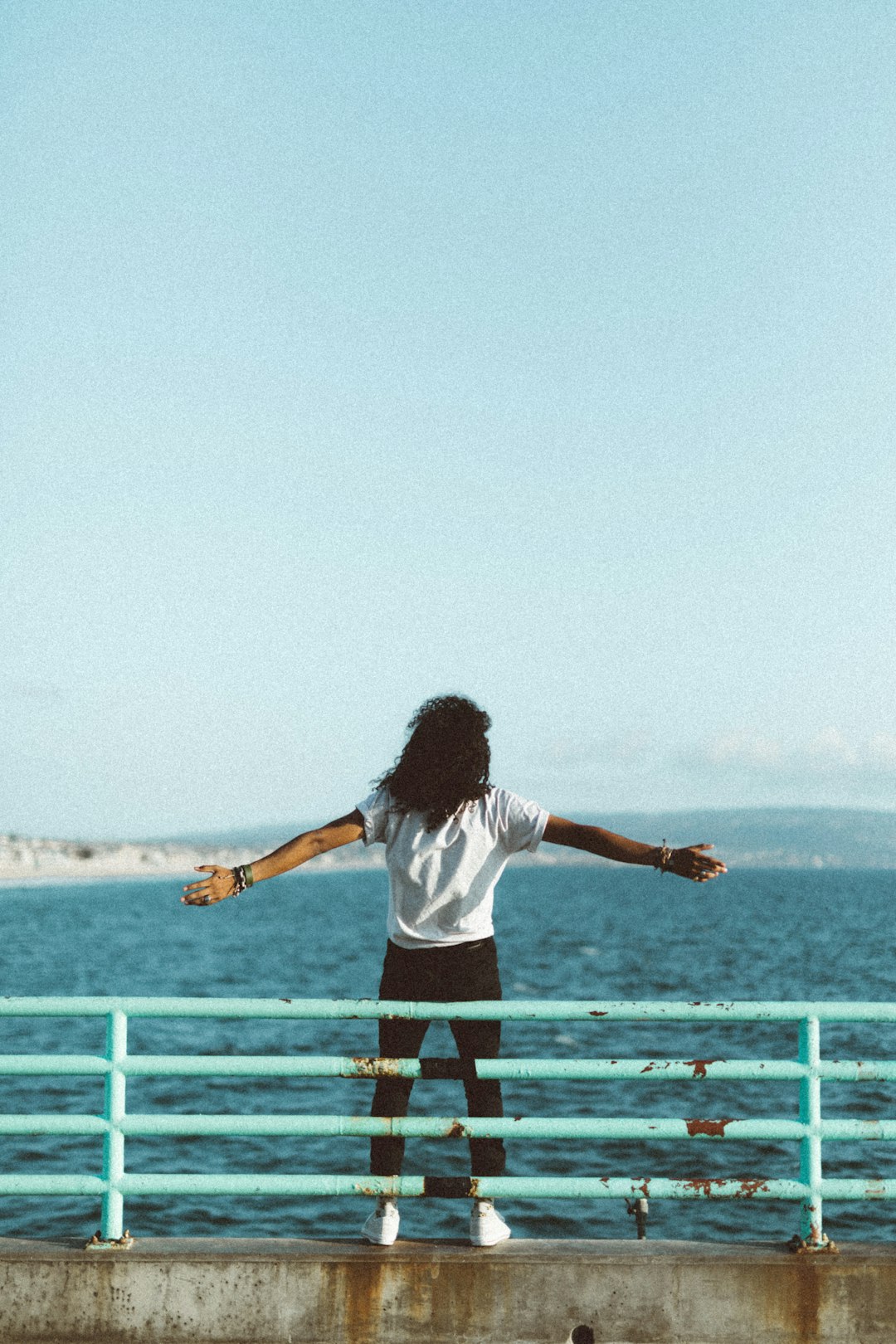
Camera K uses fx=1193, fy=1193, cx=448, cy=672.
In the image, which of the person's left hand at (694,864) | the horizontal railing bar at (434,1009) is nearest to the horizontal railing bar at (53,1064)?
the horizontal railing bar at (434,1009)

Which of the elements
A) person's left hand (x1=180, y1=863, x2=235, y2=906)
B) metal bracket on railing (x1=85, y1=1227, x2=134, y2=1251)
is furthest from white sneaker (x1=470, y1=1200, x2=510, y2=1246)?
person's left hand (x1=180, y1=863, x2=235, y2=906)

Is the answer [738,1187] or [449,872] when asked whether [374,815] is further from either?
[738,1187]

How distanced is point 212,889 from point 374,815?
0.65m

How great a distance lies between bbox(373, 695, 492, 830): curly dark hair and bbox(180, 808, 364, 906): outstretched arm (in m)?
0.19

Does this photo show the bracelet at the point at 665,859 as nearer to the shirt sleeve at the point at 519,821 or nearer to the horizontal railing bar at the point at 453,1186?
the shirt sleeve at the point at 519,821

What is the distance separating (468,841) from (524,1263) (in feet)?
4.64

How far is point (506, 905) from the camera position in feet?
351

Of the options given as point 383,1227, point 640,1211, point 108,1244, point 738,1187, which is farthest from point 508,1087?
point 108,1244

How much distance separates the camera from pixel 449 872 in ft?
13.7

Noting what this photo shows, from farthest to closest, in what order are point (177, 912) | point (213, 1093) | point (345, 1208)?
point (177, 912) < point (213, 1093) < point (345, 1208)

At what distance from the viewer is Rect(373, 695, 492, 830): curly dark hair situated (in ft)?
13.8

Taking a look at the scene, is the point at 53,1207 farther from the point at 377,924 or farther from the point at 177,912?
the point at 177,912

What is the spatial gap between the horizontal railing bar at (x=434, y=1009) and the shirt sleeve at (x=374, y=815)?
1.89ft

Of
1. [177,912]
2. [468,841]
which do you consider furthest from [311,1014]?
[177,912]
